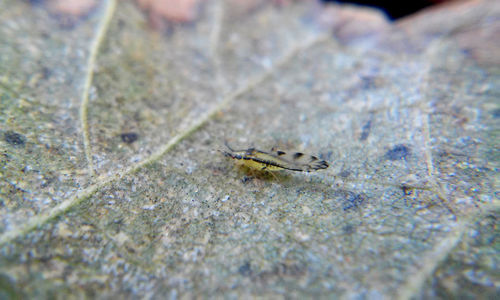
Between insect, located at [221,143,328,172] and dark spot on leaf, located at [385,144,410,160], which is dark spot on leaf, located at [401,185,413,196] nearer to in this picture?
dark spot on leaf, located at [385,144,410,160]

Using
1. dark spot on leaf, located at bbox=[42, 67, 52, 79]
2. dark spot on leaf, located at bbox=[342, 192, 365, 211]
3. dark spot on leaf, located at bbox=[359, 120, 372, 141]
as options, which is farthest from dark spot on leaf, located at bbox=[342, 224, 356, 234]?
dark spot on leaf, located at bbox=[42, 67, 52, 79]

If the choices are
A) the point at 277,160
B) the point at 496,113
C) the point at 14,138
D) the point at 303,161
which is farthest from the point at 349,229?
the point at 14,138

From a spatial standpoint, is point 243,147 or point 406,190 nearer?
point 406,190


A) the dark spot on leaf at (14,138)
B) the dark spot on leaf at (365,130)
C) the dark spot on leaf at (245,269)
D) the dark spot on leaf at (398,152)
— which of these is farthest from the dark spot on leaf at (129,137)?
the dark spot on leaf at (398,152)

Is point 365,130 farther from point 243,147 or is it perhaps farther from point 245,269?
point 245,269

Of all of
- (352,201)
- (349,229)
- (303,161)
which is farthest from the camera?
(303,161)

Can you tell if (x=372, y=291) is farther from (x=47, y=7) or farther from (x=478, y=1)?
(x=478, y=1)

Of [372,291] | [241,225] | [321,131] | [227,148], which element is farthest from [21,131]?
[372,291]
